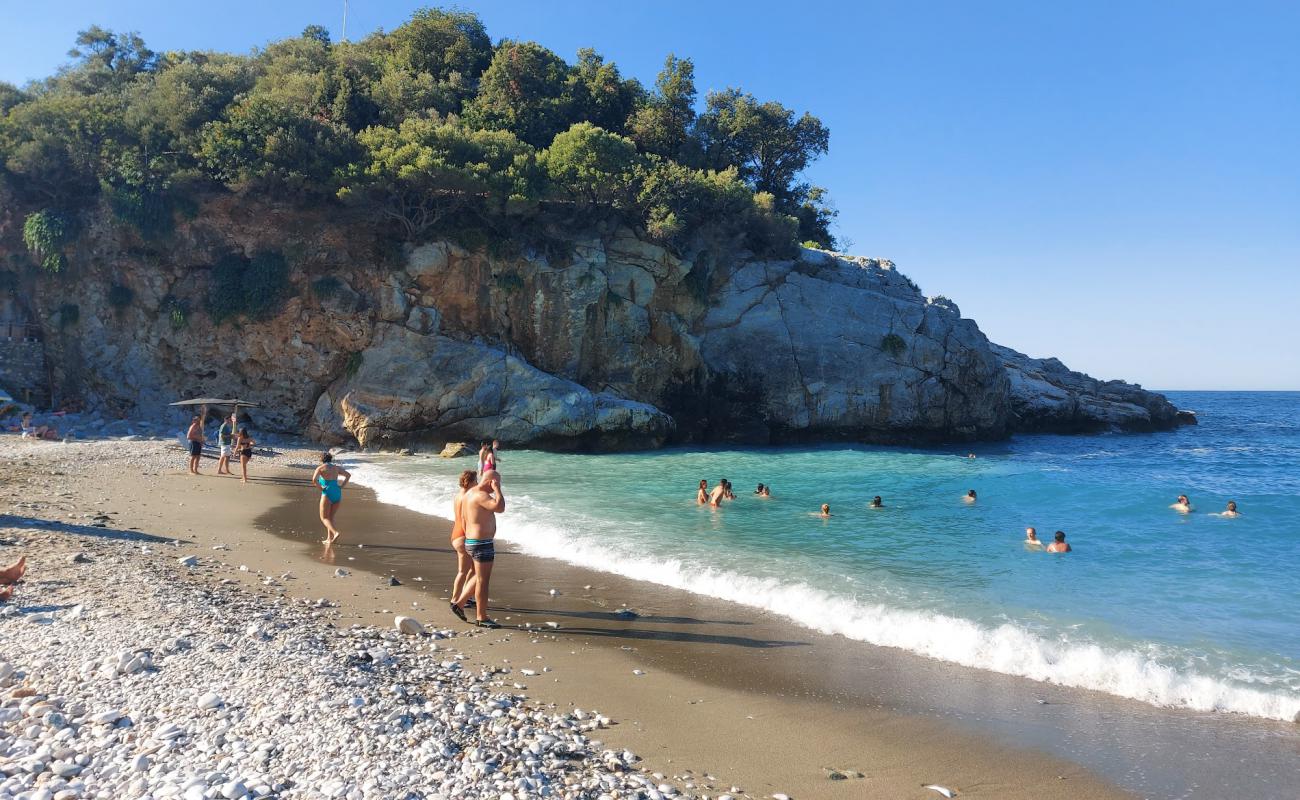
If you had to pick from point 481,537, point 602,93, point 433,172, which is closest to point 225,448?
point 433,172

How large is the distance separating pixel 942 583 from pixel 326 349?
77.3ft

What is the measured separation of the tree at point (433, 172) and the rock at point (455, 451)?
876 cm

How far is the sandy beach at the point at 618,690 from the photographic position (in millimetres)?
4488

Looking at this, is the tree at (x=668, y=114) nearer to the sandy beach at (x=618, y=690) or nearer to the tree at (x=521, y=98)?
the tree at (x=521, y=98)

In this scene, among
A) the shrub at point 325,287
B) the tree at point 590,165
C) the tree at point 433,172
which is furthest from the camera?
the tree at point 590,165

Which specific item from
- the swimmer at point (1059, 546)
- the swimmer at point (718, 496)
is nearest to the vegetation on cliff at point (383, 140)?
the swimmer at point (718, 496)

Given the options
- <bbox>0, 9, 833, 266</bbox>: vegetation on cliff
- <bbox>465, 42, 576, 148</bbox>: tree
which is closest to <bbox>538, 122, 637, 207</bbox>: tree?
<bbox>0, 9, 833, 266</bbox>: vegetation on cliff

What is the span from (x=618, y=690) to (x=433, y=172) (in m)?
23.2

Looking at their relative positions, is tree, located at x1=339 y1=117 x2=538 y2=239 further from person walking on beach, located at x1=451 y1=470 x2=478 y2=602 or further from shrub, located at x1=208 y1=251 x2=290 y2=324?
person walking on beach, located at x1=451 y1=470 x2=478 y2=602

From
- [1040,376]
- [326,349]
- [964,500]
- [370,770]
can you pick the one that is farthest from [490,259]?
[1040,376]

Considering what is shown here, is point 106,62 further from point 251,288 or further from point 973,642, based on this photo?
point 973,642

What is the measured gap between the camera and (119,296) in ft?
83.6

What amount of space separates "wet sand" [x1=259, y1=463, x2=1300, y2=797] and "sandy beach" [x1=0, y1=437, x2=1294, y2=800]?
21 millimetres

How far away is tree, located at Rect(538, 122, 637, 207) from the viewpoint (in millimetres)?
27703
